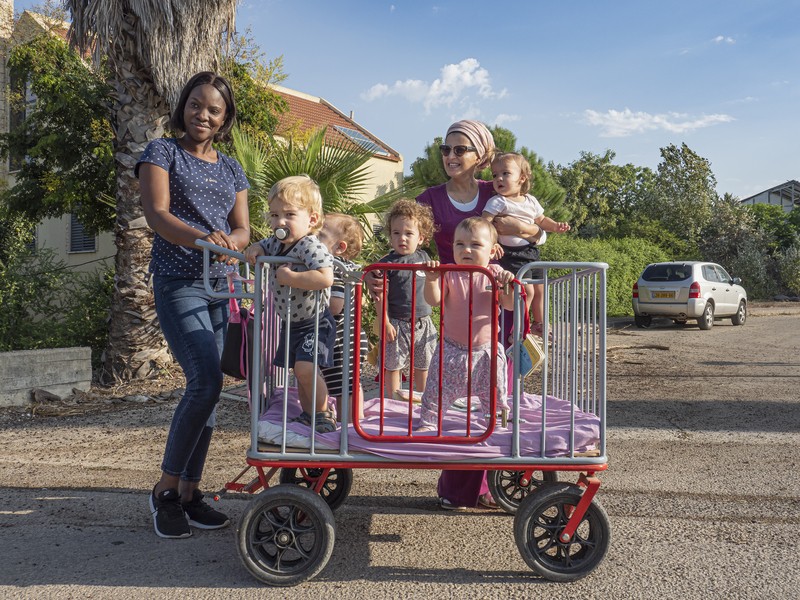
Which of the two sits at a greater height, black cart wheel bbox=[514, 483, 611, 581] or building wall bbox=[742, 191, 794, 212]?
building wall bbox=[742, 191, 794, 212]

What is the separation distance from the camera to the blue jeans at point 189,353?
3670 millimetres

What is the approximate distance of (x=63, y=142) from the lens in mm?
12438

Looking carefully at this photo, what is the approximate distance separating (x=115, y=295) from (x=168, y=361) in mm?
1011

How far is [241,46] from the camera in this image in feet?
46.3

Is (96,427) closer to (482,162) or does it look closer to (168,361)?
(168,361)

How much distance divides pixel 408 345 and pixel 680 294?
1528 cm

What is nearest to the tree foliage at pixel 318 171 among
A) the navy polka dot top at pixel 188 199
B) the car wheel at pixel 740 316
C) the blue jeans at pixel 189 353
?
the navy polka dot top at pixel 188 199

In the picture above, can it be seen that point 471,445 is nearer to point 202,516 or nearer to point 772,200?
point 202,516

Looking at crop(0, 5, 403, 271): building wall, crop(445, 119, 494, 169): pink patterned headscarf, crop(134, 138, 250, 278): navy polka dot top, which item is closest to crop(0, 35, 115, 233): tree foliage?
crop(0, 5, 403, 271): building wall

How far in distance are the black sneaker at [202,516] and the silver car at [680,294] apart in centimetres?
1618

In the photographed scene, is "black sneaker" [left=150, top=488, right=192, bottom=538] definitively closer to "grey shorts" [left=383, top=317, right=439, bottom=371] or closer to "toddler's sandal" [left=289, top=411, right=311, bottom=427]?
"toddler's sandal" [left=289, top=411, right=311, bottom=427]

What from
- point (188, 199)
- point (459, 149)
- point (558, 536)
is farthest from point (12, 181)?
point (558, 536)

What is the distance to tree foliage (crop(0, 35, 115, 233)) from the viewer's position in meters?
12.3

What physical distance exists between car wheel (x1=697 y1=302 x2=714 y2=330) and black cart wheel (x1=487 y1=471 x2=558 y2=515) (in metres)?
15.6
